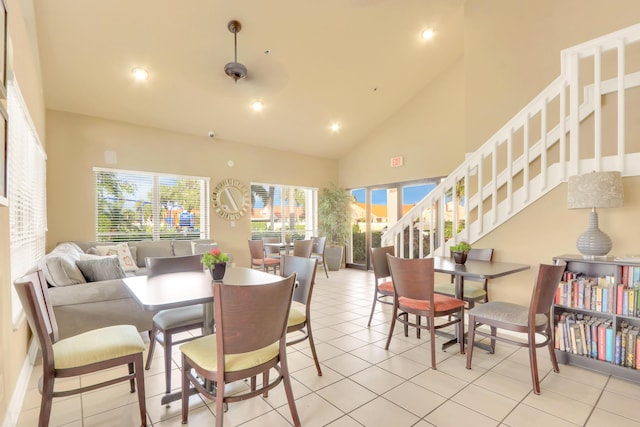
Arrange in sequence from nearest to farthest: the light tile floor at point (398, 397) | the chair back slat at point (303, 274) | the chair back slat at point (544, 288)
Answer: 1. the light tile floor at point (398, 397)
2. the chair back slat at point (544, 288)
3. the chair back slat at point (303, 274)

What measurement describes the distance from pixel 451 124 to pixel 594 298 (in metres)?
4.22

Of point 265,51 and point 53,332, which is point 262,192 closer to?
point 265,51

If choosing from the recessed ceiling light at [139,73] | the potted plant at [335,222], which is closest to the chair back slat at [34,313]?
the recessed ceiling light at [139,73]

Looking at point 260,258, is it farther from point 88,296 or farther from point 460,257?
point 460,257

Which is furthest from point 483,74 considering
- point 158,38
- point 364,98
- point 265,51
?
point 158,38

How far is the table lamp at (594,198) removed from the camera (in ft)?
8.57

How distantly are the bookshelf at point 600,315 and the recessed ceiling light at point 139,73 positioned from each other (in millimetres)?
5568

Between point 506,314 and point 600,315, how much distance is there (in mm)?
910

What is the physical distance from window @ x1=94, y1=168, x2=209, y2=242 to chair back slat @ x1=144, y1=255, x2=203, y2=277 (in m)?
3.27

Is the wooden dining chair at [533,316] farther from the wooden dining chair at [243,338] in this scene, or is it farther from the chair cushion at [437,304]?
the wooden dining chair at [243,338]

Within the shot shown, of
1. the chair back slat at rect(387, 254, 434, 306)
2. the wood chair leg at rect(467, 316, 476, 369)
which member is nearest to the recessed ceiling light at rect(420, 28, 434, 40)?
the chair back slat at rect(387, 254, 434, 306)

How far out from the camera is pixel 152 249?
5.66 m

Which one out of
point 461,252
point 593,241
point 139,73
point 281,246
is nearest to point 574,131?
point 593,241

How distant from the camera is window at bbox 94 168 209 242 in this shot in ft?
18.3
